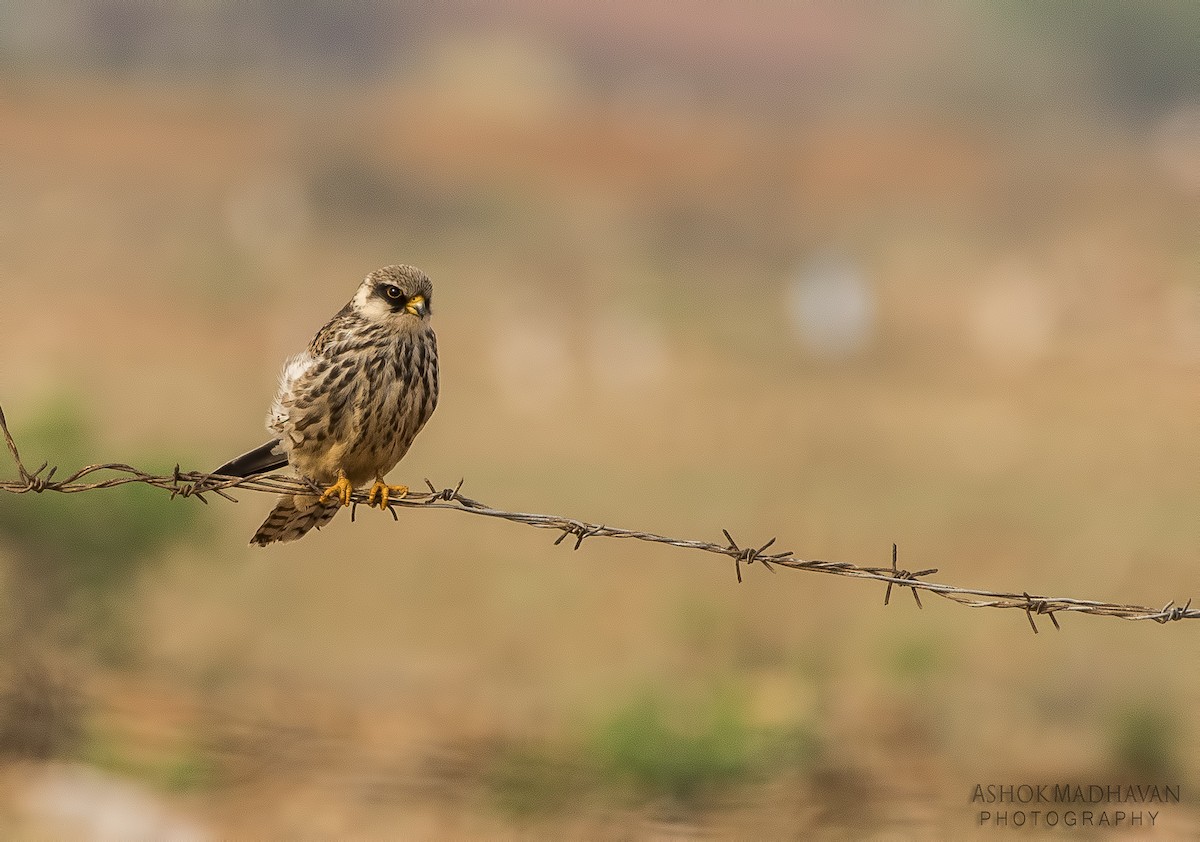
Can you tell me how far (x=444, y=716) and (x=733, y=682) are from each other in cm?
332

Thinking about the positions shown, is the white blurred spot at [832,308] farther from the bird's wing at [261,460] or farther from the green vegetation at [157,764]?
the bird's wing at [261,460]

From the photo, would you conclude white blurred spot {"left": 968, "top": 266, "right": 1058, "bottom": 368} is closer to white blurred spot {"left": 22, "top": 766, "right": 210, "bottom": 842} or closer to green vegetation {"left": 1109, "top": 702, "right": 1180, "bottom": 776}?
green vegetation {"left": 1109, "top": 702, "right": 1180, "bottom": 776}

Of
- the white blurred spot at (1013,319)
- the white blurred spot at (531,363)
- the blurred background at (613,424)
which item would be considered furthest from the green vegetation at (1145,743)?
the white blurred spot at (1013,319)

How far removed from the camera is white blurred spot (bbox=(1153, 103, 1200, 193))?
53.3m

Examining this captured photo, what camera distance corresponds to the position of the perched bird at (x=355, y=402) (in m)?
7.08

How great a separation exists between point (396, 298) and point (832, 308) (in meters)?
A: 37.0

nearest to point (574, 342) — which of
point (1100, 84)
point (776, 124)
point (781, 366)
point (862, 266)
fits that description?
point (781, 366)

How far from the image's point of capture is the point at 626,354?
1558 inches

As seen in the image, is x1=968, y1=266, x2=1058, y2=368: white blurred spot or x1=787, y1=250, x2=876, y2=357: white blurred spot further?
x1=968, y1=266, x2=1058, y2=368: white blurred spot

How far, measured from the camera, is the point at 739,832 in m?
13.6

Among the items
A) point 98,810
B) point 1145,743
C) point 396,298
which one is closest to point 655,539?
point 396,298

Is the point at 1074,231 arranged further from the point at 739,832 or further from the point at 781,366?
the point at 739,832

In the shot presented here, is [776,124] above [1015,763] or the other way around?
above

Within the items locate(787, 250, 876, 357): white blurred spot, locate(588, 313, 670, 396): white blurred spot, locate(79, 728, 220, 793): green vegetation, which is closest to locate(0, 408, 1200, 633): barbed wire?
locate(79, 728, 220, 793): green vegetation
